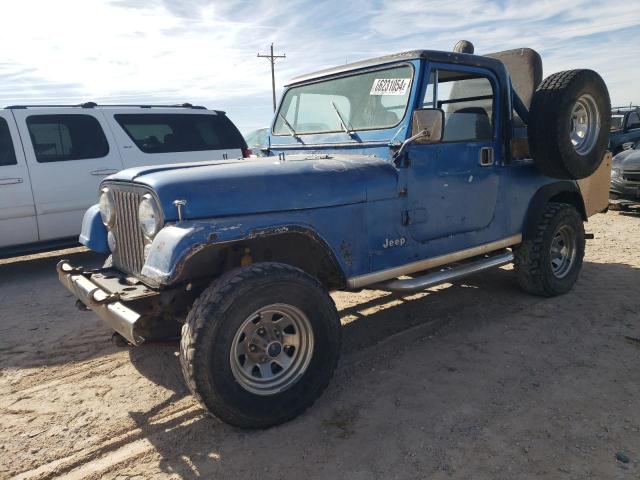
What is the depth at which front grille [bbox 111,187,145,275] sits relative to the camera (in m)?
3.04

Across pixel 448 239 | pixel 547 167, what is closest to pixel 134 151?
pixel 448 239

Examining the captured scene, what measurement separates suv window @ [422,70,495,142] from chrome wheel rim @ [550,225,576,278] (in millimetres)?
1471

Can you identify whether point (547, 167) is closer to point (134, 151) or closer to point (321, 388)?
point (321, 388)

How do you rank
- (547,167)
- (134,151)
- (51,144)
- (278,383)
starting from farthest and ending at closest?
(134,151) → (51,144) → (547,167) → (278,383)

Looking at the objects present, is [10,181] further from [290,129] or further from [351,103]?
[351,103]

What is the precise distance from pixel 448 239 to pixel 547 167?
1095 millimetres

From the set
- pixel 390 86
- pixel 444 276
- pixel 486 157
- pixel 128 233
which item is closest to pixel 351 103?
pixel 390 86

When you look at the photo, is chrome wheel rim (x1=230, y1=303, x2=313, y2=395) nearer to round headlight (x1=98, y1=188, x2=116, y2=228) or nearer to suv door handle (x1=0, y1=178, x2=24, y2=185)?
round headlight (x1=98, y1=188, x2=116, y2=228)

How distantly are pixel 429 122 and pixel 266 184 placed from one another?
113 cm

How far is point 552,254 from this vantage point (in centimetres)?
484

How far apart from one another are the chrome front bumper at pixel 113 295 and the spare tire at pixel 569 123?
10.2 ft

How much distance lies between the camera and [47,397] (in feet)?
10.5

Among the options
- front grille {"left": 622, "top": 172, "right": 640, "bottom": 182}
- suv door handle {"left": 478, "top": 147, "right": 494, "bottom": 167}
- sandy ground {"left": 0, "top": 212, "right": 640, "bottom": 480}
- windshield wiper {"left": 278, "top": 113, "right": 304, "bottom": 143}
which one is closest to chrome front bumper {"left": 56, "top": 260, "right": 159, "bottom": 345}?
sandy ground {"left": 0, "top": 212, "right": 640, "bottom": 480}

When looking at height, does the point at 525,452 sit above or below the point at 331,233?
below
